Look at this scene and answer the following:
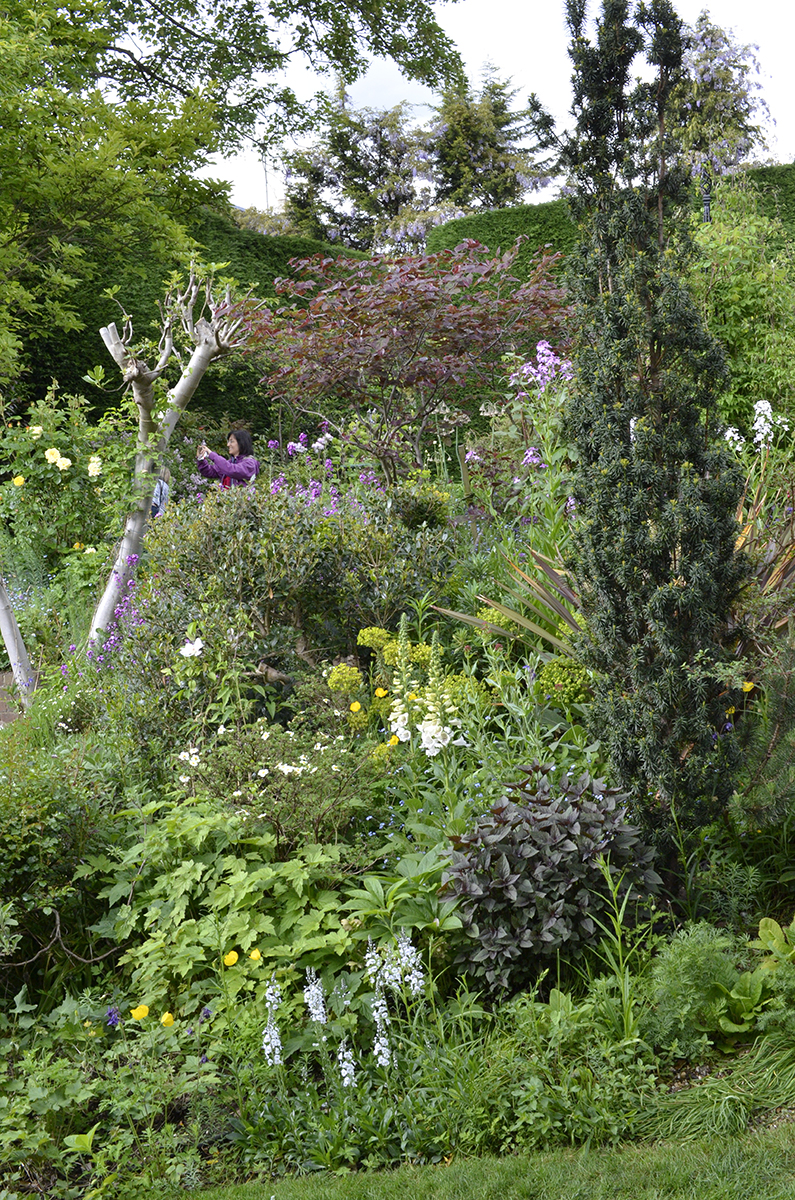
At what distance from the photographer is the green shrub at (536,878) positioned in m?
2.49

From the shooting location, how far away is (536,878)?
254 cm

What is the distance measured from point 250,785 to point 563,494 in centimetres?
288

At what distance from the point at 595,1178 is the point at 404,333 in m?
5.19

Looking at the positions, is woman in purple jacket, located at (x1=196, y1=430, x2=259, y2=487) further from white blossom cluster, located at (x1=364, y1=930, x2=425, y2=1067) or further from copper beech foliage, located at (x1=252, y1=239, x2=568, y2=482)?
white blossom cluster, located at (x1=364, y1=930, x2=425, y2=1067)

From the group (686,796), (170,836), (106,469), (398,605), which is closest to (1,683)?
(106,469)

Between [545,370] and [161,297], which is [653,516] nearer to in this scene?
[545,370]

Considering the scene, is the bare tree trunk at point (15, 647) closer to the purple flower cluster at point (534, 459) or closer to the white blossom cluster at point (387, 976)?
the purple flower cluster at point (534, 459)

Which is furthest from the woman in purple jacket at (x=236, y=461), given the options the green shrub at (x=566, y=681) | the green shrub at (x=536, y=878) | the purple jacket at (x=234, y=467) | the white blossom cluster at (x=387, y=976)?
the white blossom cluster at (x=387, y=976)

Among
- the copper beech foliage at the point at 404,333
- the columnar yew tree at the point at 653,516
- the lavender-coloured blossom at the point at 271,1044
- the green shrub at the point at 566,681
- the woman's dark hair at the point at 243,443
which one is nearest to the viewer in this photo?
the lavender-coloured blossom at the point at 271,1044

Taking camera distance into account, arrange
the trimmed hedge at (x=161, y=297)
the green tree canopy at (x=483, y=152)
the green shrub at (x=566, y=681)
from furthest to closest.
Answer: the green tree canopy at (x=483, y=152) → the trimmed hedge at (x=161, y=297) → the green shrub at (x=566, y=681)

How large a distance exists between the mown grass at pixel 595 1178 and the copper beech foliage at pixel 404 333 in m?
→ 4.89

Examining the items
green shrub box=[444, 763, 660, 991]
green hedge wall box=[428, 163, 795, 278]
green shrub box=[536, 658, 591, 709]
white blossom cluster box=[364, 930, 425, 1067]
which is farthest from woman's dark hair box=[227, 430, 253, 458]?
green hedge wall box=[428, 163, 795, 278]

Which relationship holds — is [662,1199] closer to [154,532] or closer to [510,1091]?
[510,1091]

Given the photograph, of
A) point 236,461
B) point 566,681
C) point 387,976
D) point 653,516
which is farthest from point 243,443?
point 387,976
